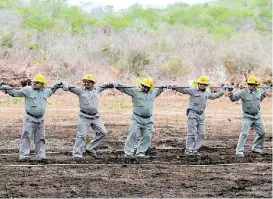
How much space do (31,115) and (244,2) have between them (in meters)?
67.1

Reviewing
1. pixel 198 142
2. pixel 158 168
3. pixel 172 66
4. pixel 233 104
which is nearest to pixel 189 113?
pixel 198 142

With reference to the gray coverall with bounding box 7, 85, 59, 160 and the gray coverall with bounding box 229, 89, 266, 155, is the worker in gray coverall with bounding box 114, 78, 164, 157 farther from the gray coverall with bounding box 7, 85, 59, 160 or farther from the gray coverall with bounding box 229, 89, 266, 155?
the gray coverall with bounding box 229, 89, 266, 155

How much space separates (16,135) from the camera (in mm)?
19703

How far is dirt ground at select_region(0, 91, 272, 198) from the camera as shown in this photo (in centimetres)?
1248

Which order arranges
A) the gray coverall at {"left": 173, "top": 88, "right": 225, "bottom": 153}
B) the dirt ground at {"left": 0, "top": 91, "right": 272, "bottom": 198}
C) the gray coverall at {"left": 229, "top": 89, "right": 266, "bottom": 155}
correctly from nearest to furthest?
the dirt ground at {"left": 0, "top": 91, "right": 272, "bottom": 198}, the gray coverall at {"left": 173, "top": 88, "right": 225, "bottom": 153}, the gray coverall at {"left": 229, "top": 89, "right": 266, "bottom": 155}

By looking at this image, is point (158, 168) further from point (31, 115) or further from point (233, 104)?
point (233, 104)

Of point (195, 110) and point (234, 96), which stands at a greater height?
point (234, 96)

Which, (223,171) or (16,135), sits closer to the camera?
(223,171)

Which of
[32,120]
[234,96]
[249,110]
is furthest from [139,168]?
[249,110]

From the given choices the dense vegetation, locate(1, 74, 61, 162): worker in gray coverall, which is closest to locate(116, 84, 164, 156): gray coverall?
locate(1, 74, 61, 162): worker in gray coverall

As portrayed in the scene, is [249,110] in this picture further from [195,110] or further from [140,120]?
[140,120]

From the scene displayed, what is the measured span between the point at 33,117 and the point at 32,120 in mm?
84

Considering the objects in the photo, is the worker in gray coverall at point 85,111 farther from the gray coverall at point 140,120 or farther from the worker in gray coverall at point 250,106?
the worker in gray coverall at point 250,106

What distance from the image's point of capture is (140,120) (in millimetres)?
16234
